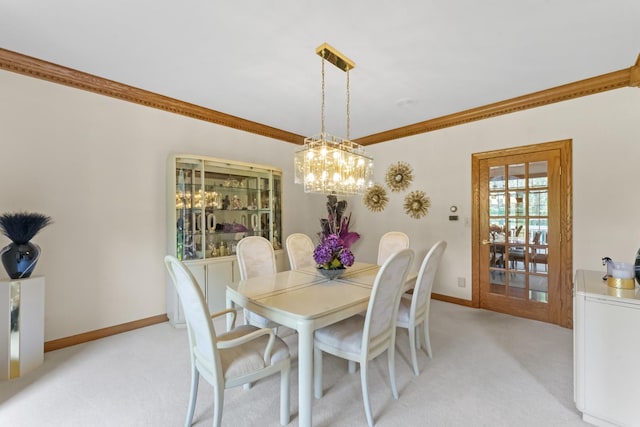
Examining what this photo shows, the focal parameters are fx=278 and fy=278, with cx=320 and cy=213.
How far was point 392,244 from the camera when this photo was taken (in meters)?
3.28

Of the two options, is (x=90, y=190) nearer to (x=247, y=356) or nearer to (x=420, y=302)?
(x=247, y=356)

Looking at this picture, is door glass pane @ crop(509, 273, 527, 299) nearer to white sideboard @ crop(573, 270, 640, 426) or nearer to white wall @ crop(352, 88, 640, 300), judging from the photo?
white wall @ crop(352, 88, 640, 300)

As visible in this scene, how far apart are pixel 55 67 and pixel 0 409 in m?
2.67

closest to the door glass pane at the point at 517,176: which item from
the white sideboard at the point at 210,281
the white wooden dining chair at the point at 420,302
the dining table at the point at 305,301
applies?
the white wooden dining chair at the point at 420,302

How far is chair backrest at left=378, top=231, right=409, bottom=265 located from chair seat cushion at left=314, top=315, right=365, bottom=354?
1.38 metres

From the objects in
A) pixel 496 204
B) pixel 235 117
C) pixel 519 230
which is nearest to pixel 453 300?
pixel 519 230

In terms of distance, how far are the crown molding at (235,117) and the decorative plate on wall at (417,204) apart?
3.06 ft

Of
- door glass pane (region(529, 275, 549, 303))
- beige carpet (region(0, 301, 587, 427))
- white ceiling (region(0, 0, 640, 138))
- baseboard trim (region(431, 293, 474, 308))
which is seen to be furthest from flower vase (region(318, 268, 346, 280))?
door glass pane (region(529, 275, 549, 303))

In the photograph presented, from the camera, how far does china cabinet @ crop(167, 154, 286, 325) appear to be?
3.18 meters

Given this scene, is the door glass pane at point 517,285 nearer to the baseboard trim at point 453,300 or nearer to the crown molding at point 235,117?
the baseboard trim at point 453,300

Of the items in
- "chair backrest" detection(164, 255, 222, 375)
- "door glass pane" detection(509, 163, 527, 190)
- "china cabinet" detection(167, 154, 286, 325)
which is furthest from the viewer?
"door glass pane" detection(509, 163, 527, 190)

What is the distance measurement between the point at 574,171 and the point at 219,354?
12.4 ft

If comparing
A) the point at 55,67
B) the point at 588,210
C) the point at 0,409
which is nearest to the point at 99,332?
the point at 0,409

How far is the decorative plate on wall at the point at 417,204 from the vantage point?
4.08 m
